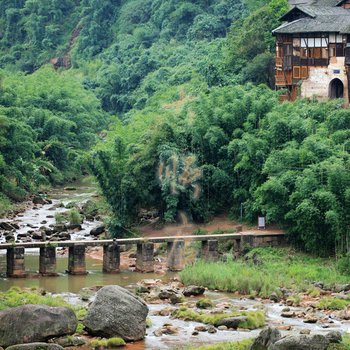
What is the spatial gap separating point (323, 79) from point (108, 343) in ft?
124

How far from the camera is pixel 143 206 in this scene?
73812 millimetres

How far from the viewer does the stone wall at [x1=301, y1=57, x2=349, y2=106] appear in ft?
266

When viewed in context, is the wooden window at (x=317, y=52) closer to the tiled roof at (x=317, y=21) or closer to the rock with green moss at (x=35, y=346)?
the tiled roof at (x=317, y=21)

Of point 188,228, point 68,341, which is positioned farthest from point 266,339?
point 188,228

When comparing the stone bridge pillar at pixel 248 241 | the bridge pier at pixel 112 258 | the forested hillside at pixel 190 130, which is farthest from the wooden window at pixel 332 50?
the bridge pier at pixel 112 258

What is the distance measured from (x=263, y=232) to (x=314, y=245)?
4.55 metres

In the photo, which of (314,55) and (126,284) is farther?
(314,55)

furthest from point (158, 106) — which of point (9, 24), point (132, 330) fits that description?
point (9, 24)

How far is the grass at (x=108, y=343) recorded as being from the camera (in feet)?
155

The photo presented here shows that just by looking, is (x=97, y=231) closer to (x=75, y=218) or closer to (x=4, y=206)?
(x=75, y=218)

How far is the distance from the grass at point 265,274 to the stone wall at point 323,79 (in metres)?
19.1

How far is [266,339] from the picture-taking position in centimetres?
4359

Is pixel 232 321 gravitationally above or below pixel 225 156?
below

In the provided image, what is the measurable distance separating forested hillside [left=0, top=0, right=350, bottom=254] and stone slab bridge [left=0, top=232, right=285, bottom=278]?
74.6 inches
